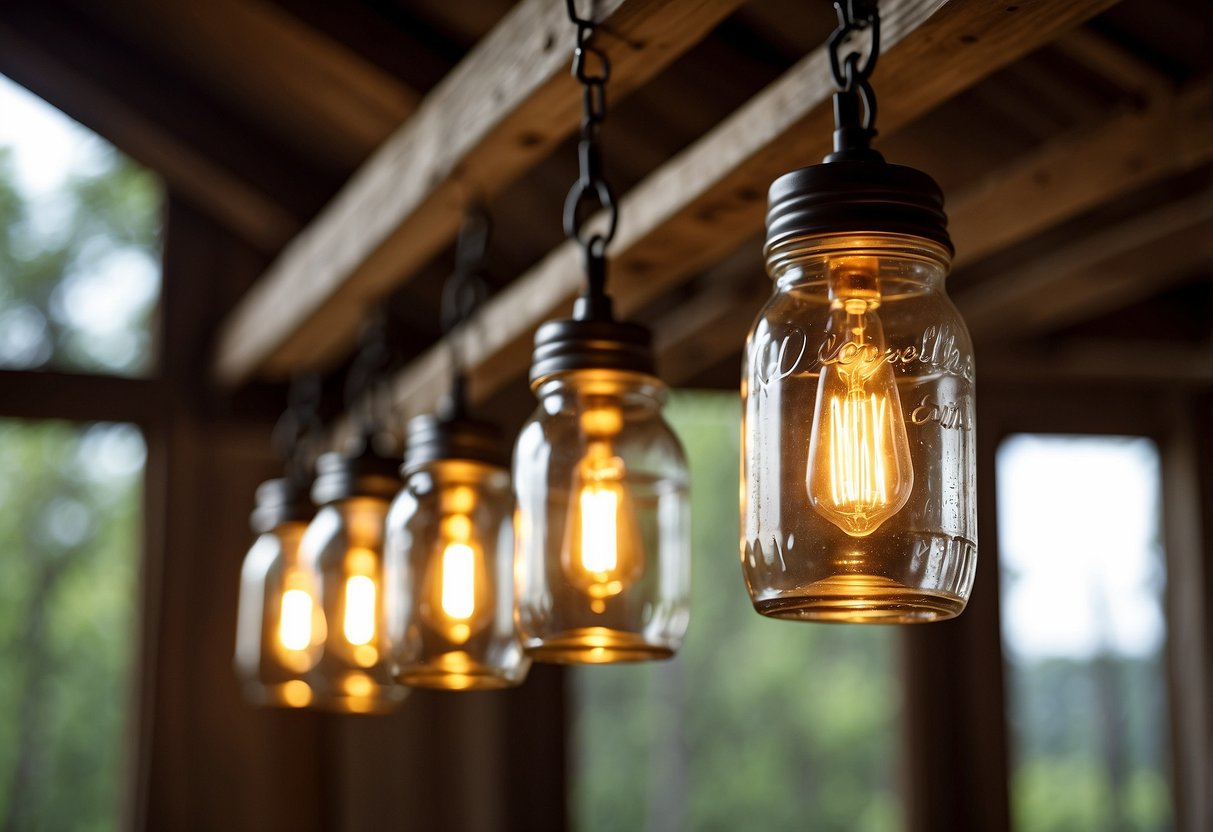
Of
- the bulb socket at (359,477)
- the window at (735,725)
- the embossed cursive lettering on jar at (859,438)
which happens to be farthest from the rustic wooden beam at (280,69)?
the window at (735,725)

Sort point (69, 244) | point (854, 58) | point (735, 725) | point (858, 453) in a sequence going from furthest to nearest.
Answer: point (735, 725)
point (69, 244)
point (854, 58)
point (858, 453)

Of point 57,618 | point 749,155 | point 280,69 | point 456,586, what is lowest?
point 456,586

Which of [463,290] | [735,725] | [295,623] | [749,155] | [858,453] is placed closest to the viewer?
[858,453]

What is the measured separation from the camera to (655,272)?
7.89 feet

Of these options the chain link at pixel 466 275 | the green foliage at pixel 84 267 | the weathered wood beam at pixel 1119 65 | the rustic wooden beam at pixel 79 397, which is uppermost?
the green foliage at pixel 84 267

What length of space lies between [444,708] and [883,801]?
7.40 meters

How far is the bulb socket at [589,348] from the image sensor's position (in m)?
1.60

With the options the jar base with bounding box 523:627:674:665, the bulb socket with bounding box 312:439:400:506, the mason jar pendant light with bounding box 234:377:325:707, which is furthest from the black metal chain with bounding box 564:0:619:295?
the mason jar pendant light with bounding box 234:377:325:707

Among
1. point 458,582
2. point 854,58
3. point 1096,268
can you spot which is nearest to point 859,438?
point 854,58

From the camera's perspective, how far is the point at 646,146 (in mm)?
3273

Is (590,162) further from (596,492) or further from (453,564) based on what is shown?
(453,564)

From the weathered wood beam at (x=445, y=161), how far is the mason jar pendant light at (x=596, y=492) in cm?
10

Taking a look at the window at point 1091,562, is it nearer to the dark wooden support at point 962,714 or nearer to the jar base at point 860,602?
the dark wooden support at point 962,714

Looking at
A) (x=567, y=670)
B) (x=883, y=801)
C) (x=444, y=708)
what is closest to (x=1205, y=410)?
(x=567, y=670)
